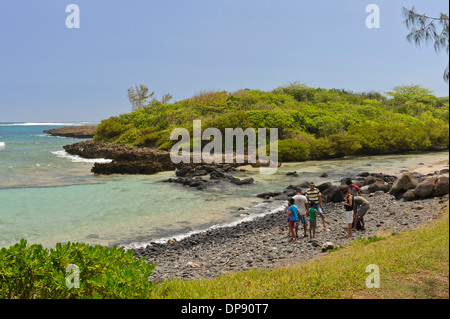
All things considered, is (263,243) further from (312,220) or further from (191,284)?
(191,284)

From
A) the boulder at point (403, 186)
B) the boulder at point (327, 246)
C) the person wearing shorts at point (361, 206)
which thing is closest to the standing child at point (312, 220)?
the boulder at point (327, 246)

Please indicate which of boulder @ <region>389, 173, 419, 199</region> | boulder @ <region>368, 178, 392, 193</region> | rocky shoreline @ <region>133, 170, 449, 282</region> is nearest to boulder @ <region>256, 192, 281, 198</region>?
rocky shoreline @ <region>133, 170, 449, 282</region>

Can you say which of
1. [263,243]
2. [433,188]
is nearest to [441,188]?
[433,188]

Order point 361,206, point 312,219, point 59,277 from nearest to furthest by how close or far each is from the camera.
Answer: point 59,277 → point 312,219 → point 361,206

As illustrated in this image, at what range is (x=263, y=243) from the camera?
449 inches

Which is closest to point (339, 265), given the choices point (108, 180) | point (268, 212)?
point (268, 212)

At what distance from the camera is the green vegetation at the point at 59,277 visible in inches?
186

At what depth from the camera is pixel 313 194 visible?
12.0 metres

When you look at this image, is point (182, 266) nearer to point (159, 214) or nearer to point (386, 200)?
point (159, 214)

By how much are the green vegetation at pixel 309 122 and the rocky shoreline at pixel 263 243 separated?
61.7ft

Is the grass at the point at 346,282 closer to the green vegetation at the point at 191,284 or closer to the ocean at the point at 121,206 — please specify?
the green vegetation at the point at 191,284

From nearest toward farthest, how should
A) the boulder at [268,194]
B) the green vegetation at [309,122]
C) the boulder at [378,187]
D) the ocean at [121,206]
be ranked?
the ocean at [121,206], the boulder at [378,187], the boulder at [268,194], the green vegetation at [309,122]

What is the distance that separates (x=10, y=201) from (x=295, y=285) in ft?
65.2

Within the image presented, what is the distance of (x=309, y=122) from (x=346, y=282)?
155 ft
